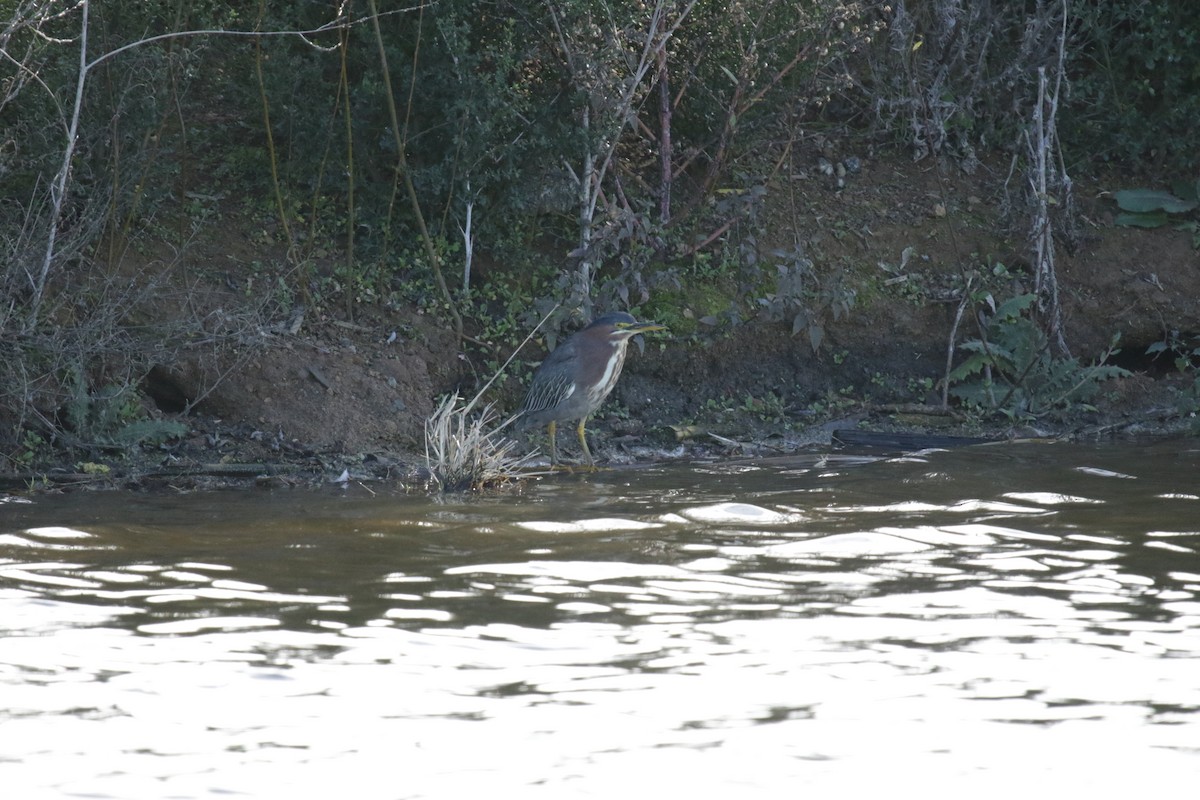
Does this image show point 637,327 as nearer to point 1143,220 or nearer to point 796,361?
point 796,361

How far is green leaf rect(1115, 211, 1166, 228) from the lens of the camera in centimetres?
1056

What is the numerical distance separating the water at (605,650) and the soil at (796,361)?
5.73 ft

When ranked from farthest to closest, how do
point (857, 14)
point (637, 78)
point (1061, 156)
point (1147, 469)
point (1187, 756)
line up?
point (1061, 156) → point (857, 14) → point (637, 78) → point (1147, 469) → point (1187, 756)

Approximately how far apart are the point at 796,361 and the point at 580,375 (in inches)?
84.5

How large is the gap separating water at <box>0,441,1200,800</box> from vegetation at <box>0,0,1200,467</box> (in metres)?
2.29

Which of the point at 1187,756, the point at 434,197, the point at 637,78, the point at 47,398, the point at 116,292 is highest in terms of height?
the point at 637,78

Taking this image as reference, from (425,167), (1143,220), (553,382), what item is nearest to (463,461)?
(553,382)

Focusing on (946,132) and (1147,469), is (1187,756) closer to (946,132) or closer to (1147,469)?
(1147,469)

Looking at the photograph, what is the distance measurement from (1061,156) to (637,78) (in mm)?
3614

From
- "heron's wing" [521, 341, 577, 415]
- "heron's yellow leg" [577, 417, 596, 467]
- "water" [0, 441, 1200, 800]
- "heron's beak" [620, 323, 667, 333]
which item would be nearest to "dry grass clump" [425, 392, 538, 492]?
"water" [0, 441, 1200, 800]

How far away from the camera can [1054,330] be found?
965 centimetres

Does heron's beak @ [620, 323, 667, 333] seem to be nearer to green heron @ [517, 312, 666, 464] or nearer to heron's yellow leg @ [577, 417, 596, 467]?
green heron @ [517, 312, 666, 464]

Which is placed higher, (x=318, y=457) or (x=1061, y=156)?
(x=1061, y=156)

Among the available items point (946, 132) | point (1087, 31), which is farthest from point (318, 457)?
point (1087, 31)
